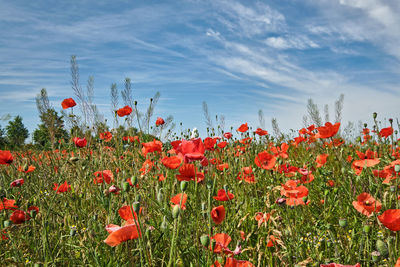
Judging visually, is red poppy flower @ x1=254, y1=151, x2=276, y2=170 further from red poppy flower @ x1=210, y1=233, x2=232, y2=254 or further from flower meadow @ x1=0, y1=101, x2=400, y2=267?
red poppy flower @ x1=210, y1=233, x2=232, y2=254

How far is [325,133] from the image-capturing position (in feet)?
6.75

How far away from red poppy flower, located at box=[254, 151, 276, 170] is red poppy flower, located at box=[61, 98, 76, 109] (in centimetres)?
233

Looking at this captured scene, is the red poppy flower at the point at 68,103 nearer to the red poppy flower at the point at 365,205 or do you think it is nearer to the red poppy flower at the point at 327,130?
the red poppy flower at the point at 327,130

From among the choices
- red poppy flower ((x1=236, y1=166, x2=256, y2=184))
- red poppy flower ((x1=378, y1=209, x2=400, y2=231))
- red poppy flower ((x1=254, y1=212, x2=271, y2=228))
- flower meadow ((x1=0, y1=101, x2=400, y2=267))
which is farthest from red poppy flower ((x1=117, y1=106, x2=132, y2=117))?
red poppy flower ((x1=378, y1=209, x2=400, y2=231))

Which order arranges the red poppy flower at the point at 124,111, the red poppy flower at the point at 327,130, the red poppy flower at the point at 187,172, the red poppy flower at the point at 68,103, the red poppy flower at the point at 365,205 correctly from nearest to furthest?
the red poppy flower at the point at 365,205 < the red poppy flower at the point at 187,172 < the red poppy flower at the point at 327,130 < the red poppy flower at the point at 124,111 < the red poppy flower at the point at 68,103

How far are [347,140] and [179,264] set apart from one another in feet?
16.8

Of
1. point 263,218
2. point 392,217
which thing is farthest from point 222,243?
point 392,217

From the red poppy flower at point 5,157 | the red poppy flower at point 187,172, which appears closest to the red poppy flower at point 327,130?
the red poppy flower at point 187,172

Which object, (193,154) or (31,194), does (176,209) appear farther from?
(31,194)

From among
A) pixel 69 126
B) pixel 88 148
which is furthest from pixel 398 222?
pixel 69 126

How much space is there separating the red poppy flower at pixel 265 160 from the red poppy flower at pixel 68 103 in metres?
2.33

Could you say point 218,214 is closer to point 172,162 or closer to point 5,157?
point 172,162

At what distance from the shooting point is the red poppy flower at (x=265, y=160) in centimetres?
242

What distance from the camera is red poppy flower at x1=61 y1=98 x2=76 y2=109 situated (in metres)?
3.39
